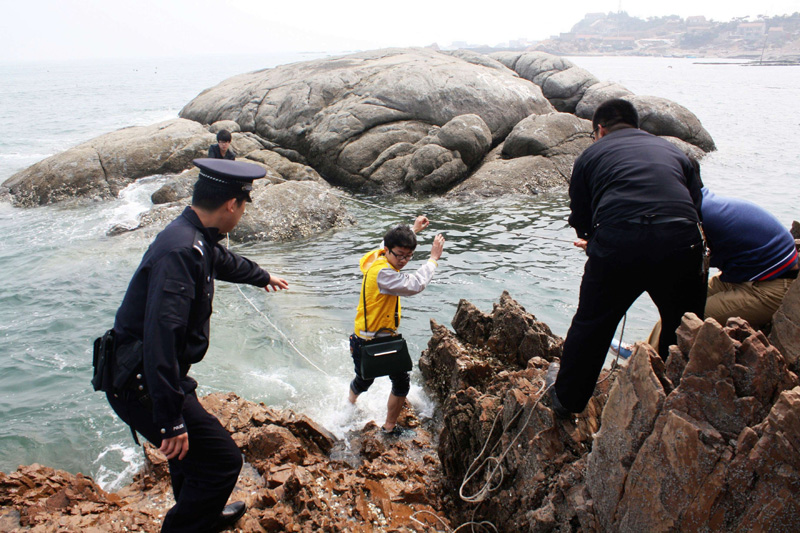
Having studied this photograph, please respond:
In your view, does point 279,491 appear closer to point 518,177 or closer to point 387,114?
point 518,177

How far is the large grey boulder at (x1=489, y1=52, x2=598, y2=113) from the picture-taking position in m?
22.2

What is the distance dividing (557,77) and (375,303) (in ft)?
70.4

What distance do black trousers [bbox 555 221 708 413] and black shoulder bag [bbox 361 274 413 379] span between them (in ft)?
4.96

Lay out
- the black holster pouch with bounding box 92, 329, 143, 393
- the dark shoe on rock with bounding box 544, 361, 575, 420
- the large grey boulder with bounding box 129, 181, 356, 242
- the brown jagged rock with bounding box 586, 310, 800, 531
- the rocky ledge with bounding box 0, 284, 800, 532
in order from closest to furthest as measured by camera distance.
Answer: the brown jagged rock with bounding box 586, 310, 800, 531
the rocky ledge with bounding box 0, 284, 800, 532
the black holster pouch with bounding box 92, 329, 143, 393
the dark shoe on rock with bounding box 544, 361, 575, 420
the large grey boulder with bounding box 129, 181, 356, 242

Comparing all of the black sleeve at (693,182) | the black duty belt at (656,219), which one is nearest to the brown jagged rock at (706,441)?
the black duty belt at (656,219)

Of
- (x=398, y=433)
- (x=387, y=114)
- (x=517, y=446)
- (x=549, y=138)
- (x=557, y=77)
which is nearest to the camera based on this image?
(x=517, y=446)

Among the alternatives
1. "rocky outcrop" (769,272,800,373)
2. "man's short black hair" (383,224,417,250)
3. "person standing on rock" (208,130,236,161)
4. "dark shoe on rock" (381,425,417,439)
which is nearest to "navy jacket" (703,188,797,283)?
"rocky outcrop" (769,272,800,373)

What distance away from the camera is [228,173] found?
2781 millimetres

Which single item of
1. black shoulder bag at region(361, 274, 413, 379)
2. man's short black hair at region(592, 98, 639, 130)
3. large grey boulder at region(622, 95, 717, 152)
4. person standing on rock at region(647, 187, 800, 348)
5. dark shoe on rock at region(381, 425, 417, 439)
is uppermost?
man's short black hair at region(592, 98, 639, 130)

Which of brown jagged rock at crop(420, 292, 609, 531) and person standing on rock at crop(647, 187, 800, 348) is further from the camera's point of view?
person standing on rock at crop(647, 187, 800, 348)

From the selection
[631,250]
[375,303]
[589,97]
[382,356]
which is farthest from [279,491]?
[589,97]

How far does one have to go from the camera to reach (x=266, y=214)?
11711mm

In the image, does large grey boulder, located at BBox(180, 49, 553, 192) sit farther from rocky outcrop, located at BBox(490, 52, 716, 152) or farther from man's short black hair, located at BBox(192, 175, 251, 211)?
man's short black hair, located at BBox(192, 175, 251, 211)

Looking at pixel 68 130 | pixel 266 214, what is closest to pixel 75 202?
Answer: pixel 266 214
